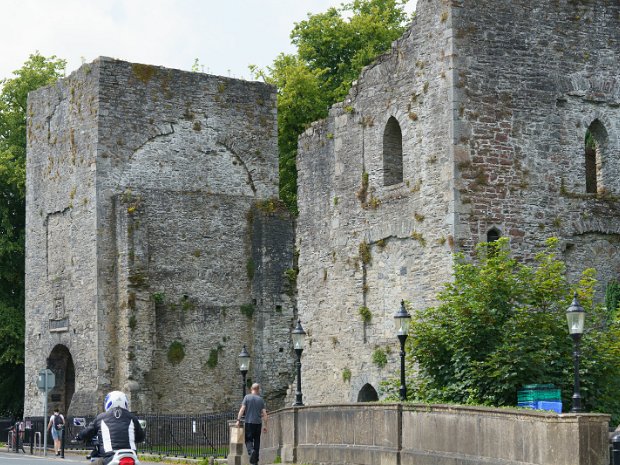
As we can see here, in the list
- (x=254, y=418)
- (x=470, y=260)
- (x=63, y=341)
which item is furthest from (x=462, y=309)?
(x=63, y=341)

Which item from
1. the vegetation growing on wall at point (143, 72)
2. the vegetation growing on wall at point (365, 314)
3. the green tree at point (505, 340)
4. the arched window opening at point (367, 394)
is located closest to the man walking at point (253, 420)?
the green tree at point (505, 340)

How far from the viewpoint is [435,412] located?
20.5 m

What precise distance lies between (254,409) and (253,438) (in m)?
0.58

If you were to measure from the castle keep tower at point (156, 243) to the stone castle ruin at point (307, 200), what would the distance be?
0.06m

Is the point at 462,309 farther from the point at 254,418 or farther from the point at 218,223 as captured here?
the point at 218,223

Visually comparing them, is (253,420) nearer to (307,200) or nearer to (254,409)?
(254,409)

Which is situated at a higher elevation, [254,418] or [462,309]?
[462,309]

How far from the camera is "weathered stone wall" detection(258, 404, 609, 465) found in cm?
1717

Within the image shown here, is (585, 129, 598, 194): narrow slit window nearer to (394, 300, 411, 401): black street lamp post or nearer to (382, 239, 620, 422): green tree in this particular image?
(382, 239, 620, 422): green tree

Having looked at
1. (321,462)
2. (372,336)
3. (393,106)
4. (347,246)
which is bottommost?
(321,462)

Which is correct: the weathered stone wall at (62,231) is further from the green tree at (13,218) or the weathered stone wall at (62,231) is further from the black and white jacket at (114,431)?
the black and white jacket at (114,431)

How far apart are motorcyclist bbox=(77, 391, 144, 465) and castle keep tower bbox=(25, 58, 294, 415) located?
23187 mm

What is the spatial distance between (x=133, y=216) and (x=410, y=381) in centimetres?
1482

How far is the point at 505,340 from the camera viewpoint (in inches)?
949
